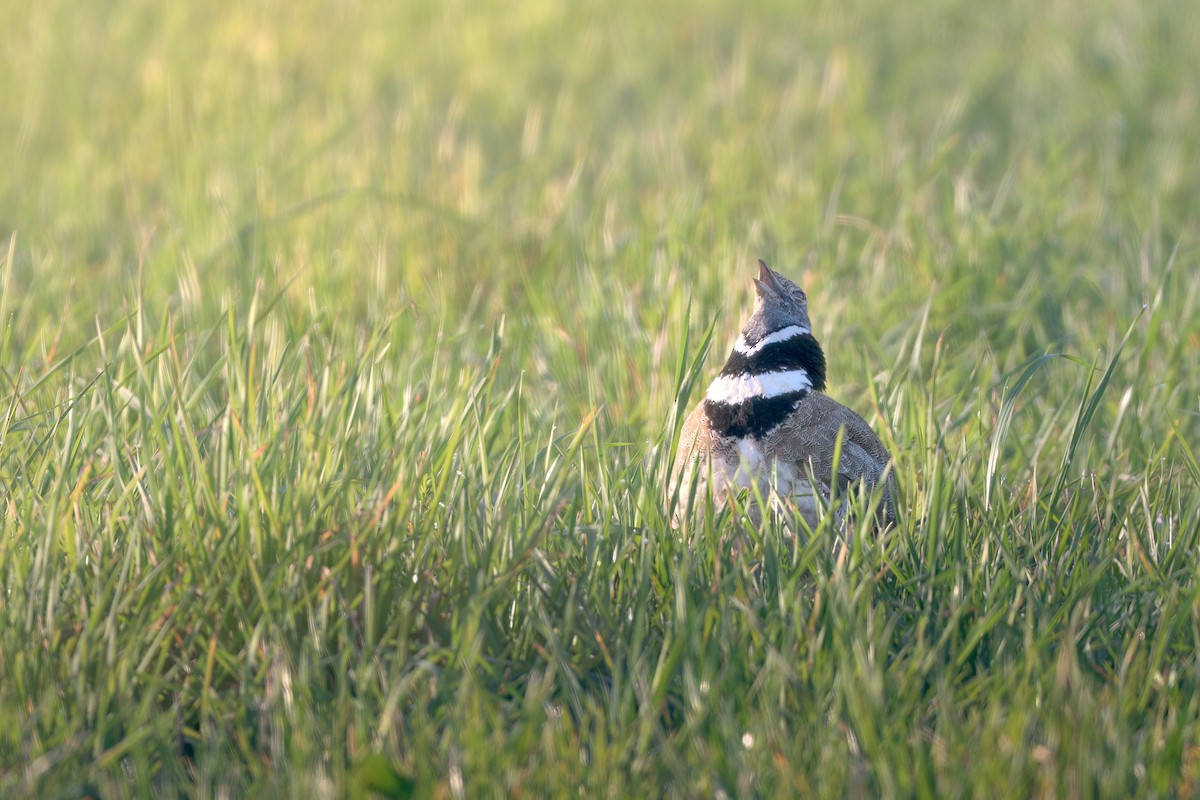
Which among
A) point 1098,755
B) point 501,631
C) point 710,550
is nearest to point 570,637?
point 501,631

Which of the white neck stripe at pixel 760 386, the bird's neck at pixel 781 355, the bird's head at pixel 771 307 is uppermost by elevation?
the bird's head at pixel 771 307

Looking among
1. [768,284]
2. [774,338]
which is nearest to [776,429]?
[774,338]

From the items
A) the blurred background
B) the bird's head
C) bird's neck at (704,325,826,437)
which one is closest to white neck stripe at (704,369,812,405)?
bird's neck at (704,325,826,437)

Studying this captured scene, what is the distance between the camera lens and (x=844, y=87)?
6.75 meters

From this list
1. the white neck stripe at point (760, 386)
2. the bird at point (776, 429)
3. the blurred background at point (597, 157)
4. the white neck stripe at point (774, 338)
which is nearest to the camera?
the bird at point (776, 429)

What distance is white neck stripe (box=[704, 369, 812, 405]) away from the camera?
117 inches

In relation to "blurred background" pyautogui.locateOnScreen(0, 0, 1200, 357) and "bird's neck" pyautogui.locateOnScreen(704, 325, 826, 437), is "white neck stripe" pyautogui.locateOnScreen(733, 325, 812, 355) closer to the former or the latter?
"bird's neck" pyautogui.locateOnScreen(704, 325, 826, 437)

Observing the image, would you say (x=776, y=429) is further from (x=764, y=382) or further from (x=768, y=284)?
(x=768, y=284)

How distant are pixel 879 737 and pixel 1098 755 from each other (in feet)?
1.03

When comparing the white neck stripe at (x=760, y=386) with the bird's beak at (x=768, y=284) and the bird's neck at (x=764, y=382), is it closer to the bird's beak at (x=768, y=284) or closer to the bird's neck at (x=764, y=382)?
the bird's neck at (x=764, y=382)

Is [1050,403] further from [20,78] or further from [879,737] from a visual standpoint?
[20,78]

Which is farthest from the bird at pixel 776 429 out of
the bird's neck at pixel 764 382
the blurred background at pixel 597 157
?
the blurred background at pixel 597 157

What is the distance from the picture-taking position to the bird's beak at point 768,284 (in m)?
3.09

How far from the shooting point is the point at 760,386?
2.98 meters
